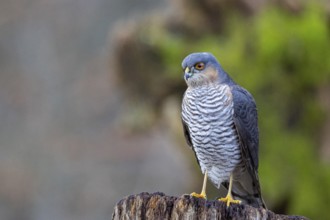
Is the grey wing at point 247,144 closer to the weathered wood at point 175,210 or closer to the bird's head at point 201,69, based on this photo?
the bird's head at point 201,69

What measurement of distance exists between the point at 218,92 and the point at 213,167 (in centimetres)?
68

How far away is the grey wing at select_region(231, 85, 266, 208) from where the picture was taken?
307 inches

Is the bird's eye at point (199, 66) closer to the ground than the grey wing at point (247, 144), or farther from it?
farther from it

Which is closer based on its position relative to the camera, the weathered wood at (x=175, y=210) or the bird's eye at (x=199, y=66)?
the weathered wood at (x=175, y=210)

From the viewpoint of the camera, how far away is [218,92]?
7.83 metres

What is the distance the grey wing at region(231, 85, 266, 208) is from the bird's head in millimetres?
201

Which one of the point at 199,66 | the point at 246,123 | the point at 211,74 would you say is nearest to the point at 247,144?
the point at 246,123

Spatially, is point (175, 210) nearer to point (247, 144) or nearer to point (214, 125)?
point (214, 125)

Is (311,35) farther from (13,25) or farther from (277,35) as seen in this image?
(13,25)

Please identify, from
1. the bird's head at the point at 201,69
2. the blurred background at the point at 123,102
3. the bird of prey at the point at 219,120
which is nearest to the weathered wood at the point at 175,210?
the bird of prey at the point at 219,120

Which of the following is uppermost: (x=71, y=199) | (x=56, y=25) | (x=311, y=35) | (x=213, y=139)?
(x=56, y=25)

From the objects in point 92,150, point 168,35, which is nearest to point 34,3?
point 92,150

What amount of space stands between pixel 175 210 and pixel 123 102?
436 inches

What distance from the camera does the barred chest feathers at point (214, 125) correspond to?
25.6 feet
